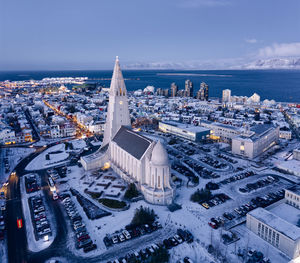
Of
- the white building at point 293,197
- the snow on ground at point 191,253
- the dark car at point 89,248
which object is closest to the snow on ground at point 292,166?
the white building at point 293,197

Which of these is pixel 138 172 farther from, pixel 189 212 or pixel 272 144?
pixel 272 144

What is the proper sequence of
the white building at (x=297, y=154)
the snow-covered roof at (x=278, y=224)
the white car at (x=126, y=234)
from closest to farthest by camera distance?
the snow-covered roof at (x=278, y=224) → the white car at (x=126, y=234) → the white building at (x=297, y=154)

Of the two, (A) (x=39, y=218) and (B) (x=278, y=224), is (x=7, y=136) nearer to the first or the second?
(A) (x=39, y=218)

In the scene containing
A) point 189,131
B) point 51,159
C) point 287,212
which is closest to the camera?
point 287,212

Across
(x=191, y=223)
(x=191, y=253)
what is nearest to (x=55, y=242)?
(x=191, y=253)

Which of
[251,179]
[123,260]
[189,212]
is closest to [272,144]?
[251,179]

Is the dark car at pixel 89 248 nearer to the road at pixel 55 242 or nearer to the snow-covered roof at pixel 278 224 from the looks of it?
the road at pixel 55 242
